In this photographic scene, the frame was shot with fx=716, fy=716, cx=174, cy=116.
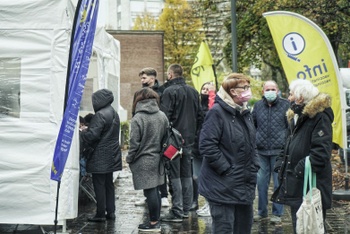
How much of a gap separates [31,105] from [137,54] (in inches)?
1300

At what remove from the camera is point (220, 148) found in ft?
21.8

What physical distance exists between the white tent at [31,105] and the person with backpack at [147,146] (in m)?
0.84

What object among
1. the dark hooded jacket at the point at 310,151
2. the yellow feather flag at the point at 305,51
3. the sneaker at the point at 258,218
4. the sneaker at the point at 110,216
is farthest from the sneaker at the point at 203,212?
the dark hooded jacket at the point at 310,151

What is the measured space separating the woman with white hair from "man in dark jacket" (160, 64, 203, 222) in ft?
9.83

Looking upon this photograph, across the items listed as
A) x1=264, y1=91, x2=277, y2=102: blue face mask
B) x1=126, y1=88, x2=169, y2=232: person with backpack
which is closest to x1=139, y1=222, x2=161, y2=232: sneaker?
x1=126, y1=88, x2=169, y2=232: person with backpack

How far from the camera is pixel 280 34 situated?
11.5 m

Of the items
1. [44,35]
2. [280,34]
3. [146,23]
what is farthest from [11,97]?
[146,23]

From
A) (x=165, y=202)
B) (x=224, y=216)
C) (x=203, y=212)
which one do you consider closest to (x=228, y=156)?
(x=224, y=216)

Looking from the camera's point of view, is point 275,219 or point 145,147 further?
point 275,219

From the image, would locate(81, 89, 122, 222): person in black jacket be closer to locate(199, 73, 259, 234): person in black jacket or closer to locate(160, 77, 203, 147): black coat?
locate(160, 77, 203, 147): black coat

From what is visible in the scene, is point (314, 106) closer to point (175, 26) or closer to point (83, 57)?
point (83, 57)

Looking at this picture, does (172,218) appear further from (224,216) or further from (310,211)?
(310,211)

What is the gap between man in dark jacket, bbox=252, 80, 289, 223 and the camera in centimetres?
955

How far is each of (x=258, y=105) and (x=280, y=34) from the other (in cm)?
218
